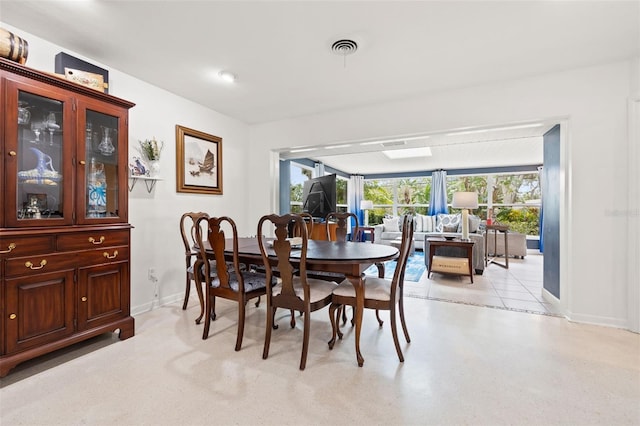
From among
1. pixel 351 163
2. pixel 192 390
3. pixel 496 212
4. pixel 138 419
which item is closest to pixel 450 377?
pixel 192 390

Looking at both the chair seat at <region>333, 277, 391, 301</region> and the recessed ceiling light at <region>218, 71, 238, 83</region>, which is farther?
the recessed ceiling light at <region>218, 71, 238, 83</region>

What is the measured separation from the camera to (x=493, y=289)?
12.1 feet

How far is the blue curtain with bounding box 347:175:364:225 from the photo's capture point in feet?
29.6

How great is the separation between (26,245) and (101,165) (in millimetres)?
751

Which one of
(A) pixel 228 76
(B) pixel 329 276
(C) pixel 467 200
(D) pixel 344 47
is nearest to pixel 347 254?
(B) pixel 329 276

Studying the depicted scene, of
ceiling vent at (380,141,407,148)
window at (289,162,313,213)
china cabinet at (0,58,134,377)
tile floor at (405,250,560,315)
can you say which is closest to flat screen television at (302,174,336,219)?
ceiling vent at (380,141,407,148)

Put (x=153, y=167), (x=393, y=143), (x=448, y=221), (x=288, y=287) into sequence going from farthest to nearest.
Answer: (x=448, y=221) < (x=393, y=143) < (x=153, y=167) < (x=288, y=287)

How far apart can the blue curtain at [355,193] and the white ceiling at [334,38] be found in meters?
5.96

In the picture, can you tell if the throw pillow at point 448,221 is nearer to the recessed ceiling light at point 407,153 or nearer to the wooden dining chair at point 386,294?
the recessed ceiling light at point 407,153

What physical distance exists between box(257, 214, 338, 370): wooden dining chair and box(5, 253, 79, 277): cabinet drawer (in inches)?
52.1

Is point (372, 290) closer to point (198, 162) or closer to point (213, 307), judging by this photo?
point (213, 307)

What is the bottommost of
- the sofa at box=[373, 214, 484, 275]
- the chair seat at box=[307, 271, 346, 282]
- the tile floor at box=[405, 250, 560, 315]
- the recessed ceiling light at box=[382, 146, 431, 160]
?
the tile floor at box=[405, 250, 560, 315]

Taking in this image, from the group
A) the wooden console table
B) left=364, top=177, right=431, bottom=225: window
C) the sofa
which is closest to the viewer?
the wooden console table

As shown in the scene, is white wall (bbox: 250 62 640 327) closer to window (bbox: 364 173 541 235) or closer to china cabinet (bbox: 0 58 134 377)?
china cabinet (bbox: 0 58 134 377)
